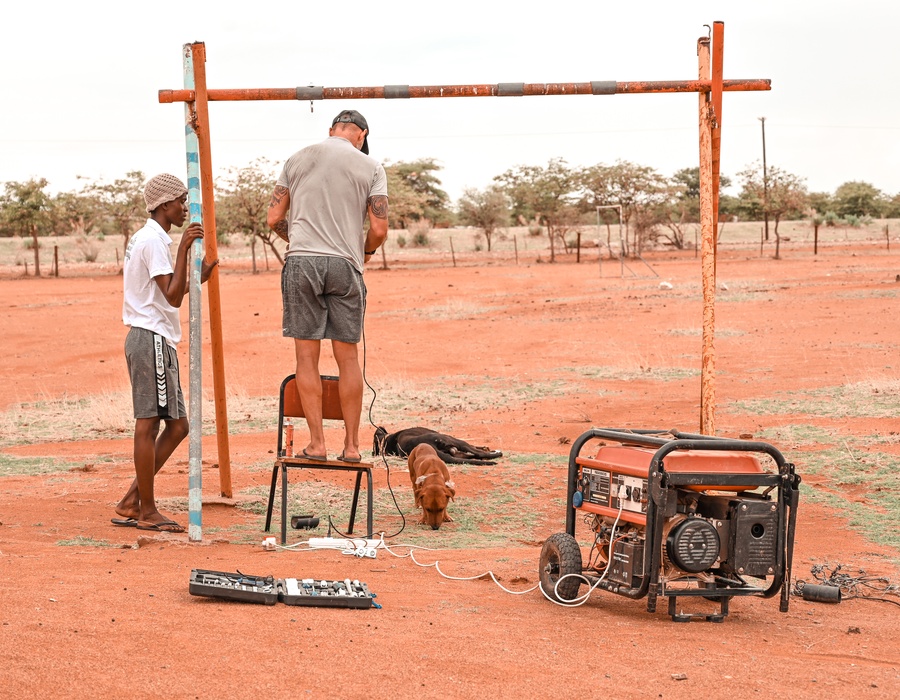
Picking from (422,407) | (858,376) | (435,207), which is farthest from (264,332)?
(435,207)

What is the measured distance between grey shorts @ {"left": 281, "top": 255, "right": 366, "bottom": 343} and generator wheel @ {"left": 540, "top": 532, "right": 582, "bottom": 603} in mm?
1883

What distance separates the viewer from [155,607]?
15.1 feet

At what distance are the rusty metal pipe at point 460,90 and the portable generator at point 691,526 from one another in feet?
9.91

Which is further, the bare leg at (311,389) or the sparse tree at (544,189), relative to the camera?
the sparse tree at (544,189)

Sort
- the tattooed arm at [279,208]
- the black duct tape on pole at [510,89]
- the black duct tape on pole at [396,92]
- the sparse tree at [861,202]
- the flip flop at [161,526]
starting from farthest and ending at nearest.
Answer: the sparse tree at [861,202]
the black duct tape on pole at [510,89]
the black duct tape on pole at [396,92]
the flip flop at [161,526]
the tattooed arm at [279,208]

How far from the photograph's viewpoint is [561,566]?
515 cm

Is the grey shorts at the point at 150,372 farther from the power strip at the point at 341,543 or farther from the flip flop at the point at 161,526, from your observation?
the power strip at the point at 341,543

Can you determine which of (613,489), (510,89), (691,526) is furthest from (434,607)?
(510,89)

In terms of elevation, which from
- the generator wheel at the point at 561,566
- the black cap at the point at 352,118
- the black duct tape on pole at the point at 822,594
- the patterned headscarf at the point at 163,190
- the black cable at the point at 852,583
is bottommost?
the black cable at the point at 852,583

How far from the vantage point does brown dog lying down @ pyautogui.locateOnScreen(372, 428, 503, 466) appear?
32.6 ft

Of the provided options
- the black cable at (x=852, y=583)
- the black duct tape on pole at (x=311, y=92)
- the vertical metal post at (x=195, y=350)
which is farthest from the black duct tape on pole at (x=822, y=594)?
the black duct tape on pole at (x=311, y=92)

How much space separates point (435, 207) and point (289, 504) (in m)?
67.1

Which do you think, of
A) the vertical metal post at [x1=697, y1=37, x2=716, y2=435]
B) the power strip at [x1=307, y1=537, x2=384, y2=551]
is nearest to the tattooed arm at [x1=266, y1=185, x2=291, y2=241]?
the power strip at [x1=307, y1=537, x2=384, y2=551]

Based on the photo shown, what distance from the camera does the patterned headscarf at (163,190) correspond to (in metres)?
6.82
